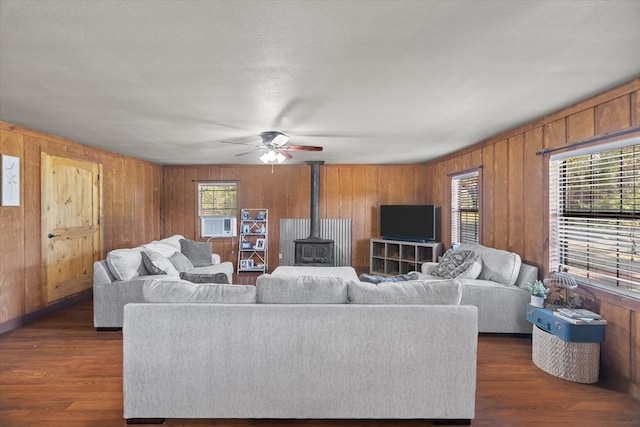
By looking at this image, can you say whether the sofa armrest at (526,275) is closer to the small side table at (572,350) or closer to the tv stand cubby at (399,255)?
the small side table at (572,350)

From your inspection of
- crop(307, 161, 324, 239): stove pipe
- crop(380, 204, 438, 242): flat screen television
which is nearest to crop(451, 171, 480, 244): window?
crop(380, 204, 438, 242): flat screen television

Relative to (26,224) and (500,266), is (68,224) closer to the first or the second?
(26,224)

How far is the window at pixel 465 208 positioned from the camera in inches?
189

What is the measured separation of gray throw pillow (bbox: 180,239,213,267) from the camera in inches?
190

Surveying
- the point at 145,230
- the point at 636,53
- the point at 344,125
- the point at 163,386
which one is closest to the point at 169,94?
the point at 344,125

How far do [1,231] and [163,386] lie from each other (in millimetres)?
3097

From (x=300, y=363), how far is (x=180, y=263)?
3.01 m

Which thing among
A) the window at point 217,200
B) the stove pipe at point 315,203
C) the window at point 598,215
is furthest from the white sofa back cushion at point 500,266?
the window at point 217,200

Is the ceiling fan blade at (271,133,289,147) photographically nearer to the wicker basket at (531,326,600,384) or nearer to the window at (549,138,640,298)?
the window at (549,138,640,298)

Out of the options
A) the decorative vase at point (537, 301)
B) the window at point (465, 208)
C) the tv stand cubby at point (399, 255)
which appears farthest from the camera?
the tv stand cubby at point (399, 255)

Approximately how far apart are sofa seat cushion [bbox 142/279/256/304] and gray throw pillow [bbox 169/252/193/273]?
228 cm

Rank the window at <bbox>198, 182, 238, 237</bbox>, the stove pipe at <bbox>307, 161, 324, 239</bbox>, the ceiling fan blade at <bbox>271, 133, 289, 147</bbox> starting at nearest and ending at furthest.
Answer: the ceiling fan blade at <bbox>271, 133, 289, 147</bbox> → the stove pipe at <bbox>307, 161, 324, 239</bbox> → the window at <bbox>198, 182, 238, 237</bbox>

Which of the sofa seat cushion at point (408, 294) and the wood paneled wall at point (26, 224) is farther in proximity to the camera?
the wood paneled wall at point (26, 224)

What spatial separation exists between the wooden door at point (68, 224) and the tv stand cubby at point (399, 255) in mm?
4962
